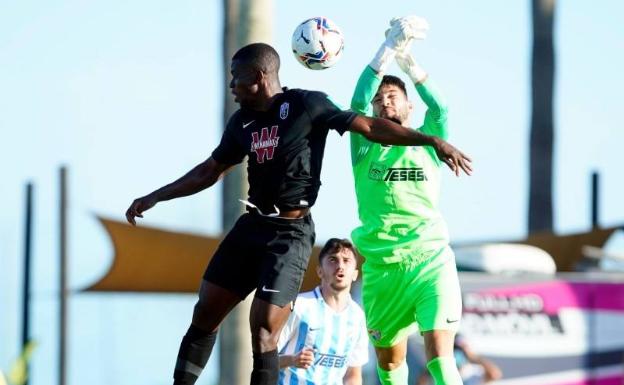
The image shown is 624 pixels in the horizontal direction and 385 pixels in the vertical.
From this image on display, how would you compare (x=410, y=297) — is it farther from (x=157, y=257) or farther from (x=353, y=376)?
(x=157, y=257)

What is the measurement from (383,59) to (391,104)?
335 mm

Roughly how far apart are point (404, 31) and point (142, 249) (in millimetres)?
11336

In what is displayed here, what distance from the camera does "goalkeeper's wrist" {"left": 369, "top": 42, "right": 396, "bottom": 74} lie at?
35.3 feet

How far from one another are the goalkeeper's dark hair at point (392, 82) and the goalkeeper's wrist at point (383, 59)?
0.86 feet

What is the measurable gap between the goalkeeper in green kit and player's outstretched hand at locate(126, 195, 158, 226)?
4.47 ft

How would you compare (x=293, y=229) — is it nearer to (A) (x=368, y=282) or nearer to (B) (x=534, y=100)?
(A) (x=368, y=282)

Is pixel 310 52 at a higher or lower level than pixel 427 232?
higher

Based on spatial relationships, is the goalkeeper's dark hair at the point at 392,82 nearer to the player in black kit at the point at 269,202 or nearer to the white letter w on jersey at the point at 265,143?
the player in black kit at the point at 269,202

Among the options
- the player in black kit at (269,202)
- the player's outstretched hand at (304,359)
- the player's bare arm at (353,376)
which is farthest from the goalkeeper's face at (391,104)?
the player's bare arm at (353,376)

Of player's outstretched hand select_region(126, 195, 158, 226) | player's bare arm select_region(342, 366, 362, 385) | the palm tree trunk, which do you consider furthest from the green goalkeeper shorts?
Answer: the palm tree trunk

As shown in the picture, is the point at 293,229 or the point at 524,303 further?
the point at 524,303

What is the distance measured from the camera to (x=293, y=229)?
10047mm

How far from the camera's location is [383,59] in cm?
1077

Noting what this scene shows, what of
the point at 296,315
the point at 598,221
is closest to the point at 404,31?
the point at 296,315
